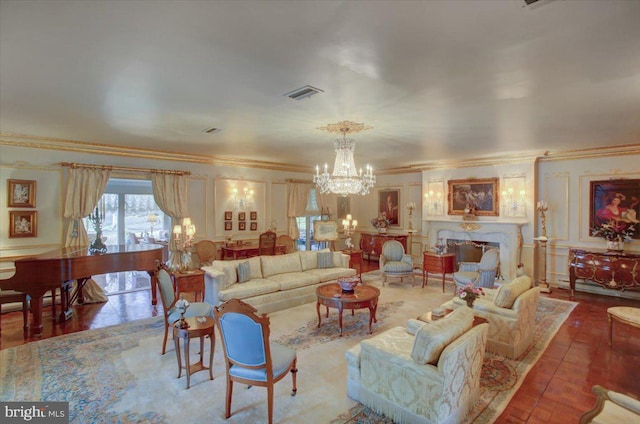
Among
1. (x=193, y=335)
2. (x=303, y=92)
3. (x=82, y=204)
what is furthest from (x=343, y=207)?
(x=193, y=335)

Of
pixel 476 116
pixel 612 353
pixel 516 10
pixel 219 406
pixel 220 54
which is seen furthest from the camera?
pixel 476 116

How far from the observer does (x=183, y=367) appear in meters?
3.53

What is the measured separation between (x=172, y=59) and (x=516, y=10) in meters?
2.51

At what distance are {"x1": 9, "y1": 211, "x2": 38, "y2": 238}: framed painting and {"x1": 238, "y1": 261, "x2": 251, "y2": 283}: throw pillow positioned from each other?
3.71 metres

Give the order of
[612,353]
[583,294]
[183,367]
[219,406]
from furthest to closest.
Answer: [583,294] < [612,353] < [183,367] < [219,406]

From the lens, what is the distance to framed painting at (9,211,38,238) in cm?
548

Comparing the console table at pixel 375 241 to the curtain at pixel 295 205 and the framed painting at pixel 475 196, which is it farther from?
the curtain at pixel 295 205

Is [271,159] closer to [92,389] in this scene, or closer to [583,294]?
[92,389]

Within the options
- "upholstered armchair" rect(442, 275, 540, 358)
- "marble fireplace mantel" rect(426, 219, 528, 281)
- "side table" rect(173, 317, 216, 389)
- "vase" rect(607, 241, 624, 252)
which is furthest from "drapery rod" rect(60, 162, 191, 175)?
"vase" rect(607, 241, 624, 252)

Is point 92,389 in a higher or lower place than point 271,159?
lower

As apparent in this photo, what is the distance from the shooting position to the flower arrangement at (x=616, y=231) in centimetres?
624

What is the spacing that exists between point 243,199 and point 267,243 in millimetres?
1356

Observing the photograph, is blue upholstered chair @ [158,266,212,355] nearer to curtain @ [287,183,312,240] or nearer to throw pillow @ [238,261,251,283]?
throw pillow @ [238,261,251,283]

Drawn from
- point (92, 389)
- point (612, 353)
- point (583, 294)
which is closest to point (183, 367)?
point (92, 389)
